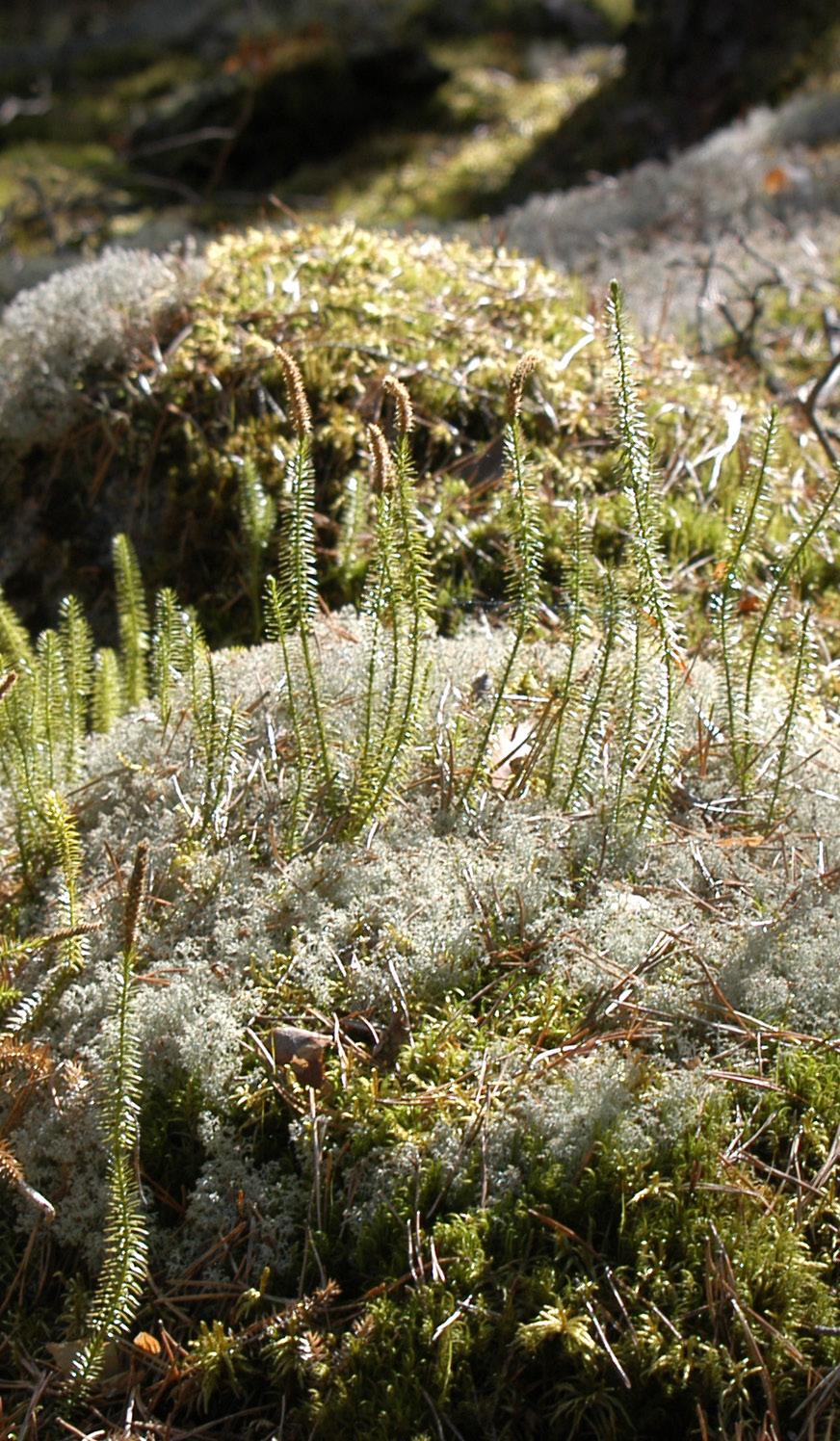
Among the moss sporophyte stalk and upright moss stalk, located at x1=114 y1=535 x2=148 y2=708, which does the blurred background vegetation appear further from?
the moss sporophyte stalk

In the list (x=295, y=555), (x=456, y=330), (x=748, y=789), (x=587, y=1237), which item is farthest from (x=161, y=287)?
(x=587, y=1237)

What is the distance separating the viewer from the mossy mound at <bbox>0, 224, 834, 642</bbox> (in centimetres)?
422

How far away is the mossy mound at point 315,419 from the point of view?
4.22 meters

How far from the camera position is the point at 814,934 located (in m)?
2.68

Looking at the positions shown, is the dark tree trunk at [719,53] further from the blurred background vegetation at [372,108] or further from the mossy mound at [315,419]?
the mossy mound at [315,419]

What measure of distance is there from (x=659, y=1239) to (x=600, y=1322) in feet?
0.60

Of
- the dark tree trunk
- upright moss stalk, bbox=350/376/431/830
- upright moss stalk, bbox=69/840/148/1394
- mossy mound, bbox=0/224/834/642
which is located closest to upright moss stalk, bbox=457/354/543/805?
upright moss stalk, bbox=350/376/431/830

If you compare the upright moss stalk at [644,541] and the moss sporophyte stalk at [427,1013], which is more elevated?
the upright moss stalk at [644,541]

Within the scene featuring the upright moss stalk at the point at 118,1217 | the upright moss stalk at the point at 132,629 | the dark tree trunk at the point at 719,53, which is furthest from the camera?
the dark tree trunk at the point at 719,53

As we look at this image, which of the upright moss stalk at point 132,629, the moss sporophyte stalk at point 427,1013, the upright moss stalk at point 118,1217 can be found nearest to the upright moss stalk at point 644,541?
the moss sporophyte stalk at point 427,1013

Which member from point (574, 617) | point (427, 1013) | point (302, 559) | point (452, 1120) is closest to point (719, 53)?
point (574, 617)

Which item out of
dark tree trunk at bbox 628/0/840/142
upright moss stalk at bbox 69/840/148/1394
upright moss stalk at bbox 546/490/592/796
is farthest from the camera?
dark tree trunk at bbox 628/0/840/142

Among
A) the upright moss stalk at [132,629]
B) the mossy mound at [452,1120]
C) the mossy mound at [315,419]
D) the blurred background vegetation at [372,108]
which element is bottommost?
the mossy mound at [452,1120]

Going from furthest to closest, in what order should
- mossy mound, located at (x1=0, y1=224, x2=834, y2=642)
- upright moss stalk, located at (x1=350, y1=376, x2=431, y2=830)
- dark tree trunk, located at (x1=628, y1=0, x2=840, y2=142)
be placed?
dark tree trunk, located at (x1=628, y1=0, x2=840, y2=142) < mossy mound, located at (x1=0, y1=224, x2=834, y2=642) < upright moss stalk, located at (x1=350, y1=376, x2=431, y2=830)
